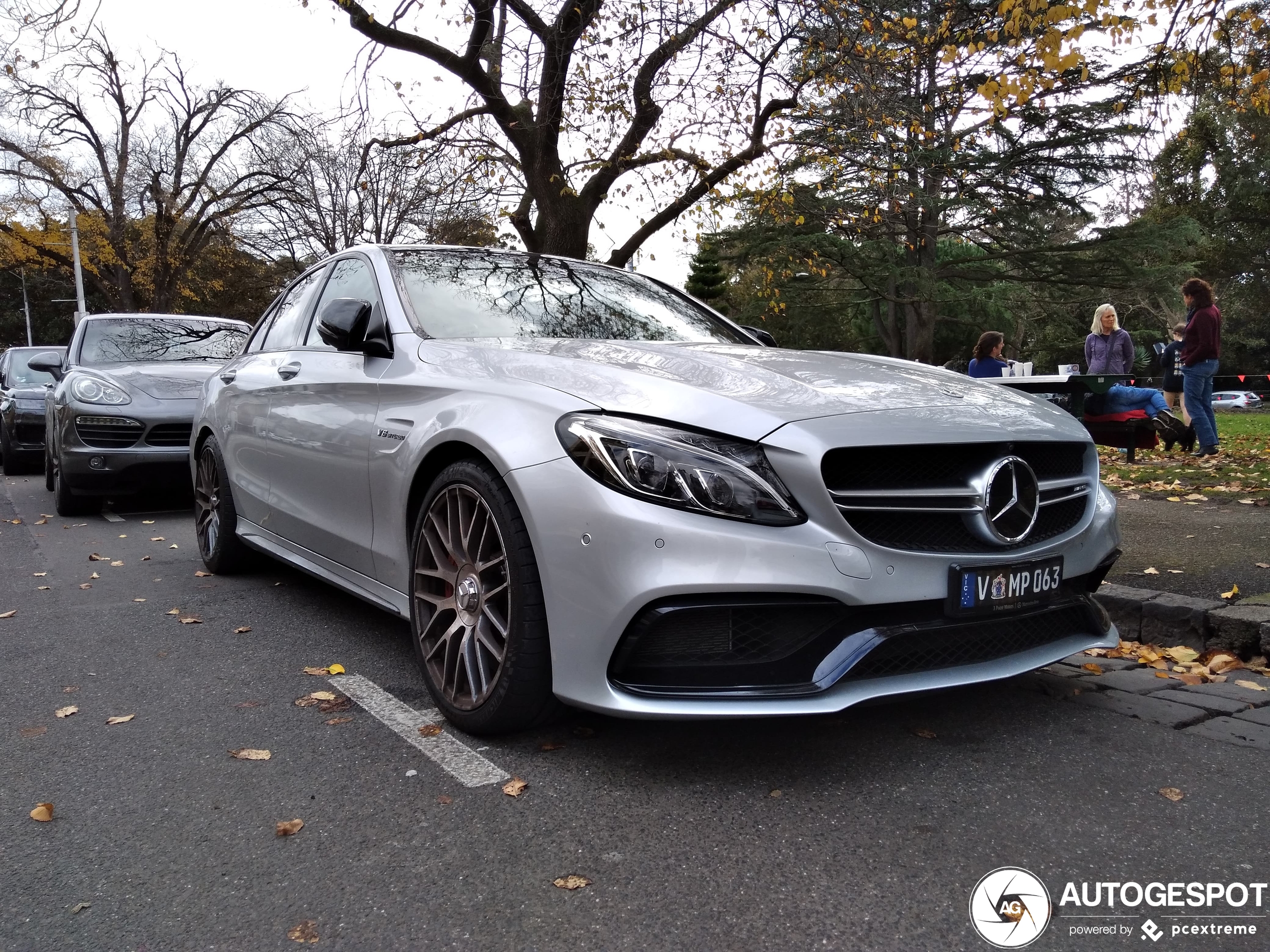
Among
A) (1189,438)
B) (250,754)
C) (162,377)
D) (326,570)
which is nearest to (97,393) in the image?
(162,377)

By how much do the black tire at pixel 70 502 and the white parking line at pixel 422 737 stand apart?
589 centimetres

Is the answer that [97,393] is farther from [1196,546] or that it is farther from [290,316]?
[1196,546]

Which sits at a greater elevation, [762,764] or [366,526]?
[366,526]

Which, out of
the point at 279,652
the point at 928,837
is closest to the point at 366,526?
the point at 279,652

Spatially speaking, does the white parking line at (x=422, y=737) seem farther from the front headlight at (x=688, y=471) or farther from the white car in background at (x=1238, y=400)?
the white car in background at (x=1238, y=400)

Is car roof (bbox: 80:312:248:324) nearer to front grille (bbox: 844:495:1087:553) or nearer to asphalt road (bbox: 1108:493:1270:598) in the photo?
asphalt road (bbox: 1108:493:1270:598)

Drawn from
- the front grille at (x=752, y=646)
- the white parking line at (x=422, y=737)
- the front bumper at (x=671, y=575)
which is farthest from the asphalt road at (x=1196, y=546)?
the white parking line at (x=422, y=737)

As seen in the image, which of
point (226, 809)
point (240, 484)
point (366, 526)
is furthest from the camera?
point (240, 484)

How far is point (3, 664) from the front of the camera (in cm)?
410

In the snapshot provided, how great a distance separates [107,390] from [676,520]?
7243 mm

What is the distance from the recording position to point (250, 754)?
3049 mm

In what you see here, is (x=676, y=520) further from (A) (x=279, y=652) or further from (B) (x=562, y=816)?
(A) (x=279, y=652)

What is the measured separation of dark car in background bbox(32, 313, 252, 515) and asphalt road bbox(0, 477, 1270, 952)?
481cm

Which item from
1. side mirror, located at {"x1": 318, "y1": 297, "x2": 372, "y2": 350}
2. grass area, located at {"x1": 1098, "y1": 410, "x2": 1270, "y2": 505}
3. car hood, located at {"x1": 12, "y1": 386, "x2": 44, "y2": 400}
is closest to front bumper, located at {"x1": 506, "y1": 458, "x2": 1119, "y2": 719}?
side mirror, located at {"x1": 318, "y1": 297, "x2": 372, "y2": 350}
